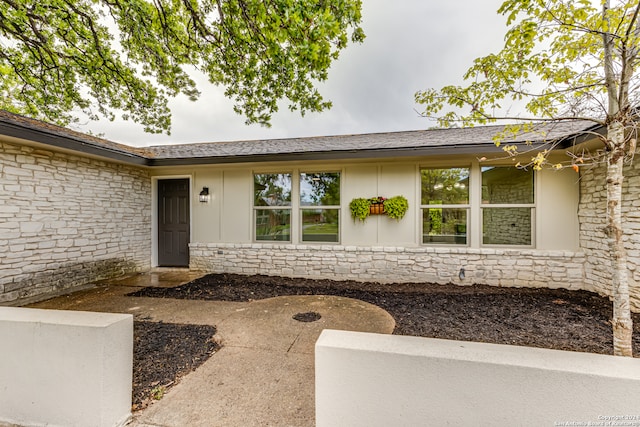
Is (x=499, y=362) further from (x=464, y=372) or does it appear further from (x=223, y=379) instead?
(x=223, y=379)

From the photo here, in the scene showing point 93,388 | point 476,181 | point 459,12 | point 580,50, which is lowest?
point 93,388

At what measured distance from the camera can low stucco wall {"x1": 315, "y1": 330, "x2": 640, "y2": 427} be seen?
1069mm

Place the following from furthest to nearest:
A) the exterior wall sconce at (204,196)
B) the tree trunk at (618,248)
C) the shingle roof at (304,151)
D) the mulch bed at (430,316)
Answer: the exterior wall sconce at (204,196)
the shingle roof at (304,151)
the mulch bed at (430,316)
the tree trunk at (618,248)

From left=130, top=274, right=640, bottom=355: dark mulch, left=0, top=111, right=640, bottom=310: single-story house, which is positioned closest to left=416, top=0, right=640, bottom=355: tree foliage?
left=130, top=274, right=640, bottom=355: dark mulch

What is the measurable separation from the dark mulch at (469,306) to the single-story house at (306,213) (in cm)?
40

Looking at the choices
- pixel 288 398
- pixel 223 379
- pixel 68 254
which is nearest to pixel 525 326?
pixel 288 398

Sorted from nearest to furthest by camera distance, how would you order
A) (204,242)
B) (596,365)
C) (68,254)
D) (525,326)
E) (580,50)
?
1. (596,365)
2. (580,50)
3. (525,326)
4. (68,254)
5. (204,242)

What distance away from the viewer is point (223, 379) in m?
2.18

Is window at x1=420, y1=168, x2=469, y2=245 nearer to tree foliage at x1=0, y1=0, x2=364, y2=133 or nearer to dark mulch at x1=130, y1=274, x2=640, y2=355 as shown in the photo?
dark mulch at x1=130, y1=274, x2=640, y2=355

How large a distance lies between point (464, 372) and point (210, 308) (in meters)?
3.56

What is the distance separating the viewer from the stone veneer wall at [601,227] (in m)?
3.65

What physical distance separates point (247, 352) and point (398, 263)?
3495 mm

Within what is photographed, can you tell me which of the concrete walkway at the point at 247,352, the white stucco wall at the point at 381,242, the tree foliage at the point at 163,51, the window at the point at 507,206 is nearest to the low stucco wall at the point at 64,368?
the concrete walkway at the point at 247,352

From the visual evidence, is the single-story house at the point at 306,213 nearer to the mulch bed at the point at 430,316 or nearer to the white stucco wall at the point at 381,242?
the white stucco wall at the point at 381,242
